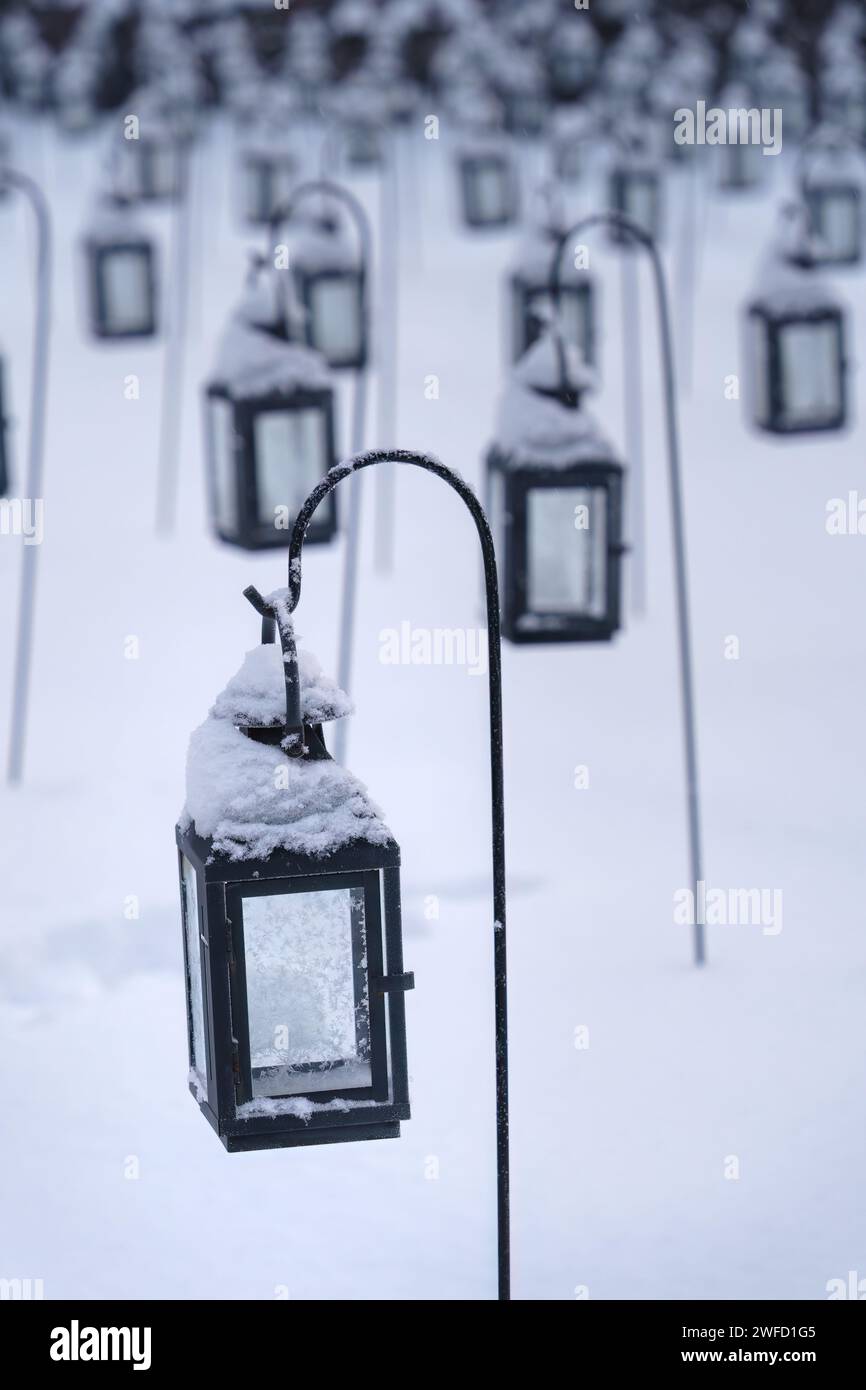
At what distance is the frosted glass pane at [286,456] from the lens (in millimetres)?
5395

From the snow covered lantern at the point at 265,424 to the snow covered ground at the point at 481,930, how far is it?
1027mm

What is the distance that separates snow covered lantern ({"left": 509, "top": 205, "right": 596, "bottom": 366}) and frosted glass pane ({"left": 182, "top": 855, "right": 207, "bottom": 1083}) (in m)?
5.88

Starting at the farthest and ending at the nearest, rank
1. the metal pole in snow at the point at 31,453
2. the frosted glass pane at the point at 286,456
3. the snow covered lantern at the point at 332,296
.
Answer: the snow covered lantern at the point at 332,296
the metal pole in snow at the point at 31,453
the frosted glass pane at the point at 286,456

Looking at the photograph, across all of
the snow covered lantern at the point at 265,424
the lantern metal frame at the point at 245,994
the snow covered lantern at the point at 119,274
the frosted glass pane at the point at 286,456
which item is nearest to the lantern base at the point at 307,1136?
the lantern metal frame at the point at 245,994

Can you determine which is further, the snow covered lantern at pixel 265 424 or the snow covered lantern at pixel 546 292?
the snow covered lantern at pixel 546 292

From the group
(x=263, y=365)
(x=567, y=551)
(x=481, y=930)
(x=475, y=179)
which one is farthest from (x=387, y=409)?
(x=567, y=551)

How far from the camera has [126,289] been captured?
37.8 feet

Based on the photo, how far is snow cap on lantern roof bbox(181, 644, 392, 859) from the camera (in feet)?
8.04

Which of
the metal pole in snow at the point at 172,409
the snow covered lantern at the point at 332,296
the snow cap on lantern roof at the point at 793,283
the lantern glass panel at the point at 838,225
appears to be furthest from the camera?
the lantern glass panel at the point at 838,225

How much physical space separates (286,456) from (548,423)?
4.41ft

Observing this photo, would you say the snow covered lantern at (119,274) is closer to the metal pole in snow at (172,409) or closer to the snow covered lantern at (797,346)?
the metal pole in snow at (172,409)

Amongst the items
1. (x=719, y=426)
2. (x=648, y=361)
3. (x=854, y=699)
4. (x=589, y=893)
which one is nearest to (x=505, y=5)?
(x=648, y=361)

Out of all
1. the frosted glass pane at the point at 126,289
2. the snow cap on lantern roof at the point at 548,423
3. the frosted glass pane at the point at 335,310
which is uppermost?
the frosted glass pane at the point at 126,289

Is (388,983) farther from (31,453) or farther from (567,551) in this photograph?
(31,453)
